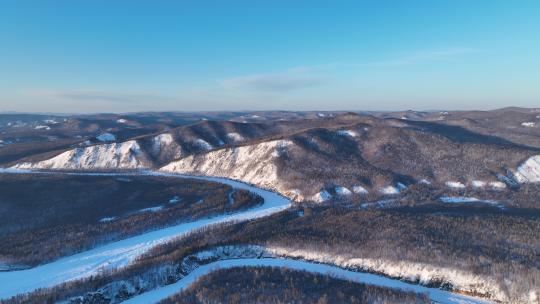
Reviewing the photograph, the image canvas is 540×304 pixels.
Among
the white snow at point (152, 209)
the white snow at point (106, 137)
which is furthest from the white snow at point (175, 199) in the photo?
the white snow at point (106, 137)

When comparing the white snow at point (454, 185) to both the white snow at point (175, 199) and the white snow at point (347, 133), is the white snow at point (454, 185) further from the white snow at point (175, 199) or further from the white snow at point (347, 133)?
the white snow at point (175, 199)

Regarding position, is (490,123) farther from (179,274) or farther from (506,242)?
(179,274)

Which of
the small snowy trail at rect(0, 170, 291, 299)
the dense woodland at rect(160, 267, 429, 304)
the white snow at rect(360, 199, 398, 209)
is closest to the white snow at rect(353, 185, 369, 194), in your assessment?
the white snow at rect(360, 199, 398, 209)

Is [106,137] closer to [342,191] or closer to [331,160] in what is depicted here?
[331,160]

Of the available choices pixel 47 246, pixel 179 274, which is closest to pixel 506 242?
pixel 179 274

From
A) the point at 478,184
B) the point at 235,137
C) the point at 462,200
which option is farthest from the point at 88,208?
the point at 478,184
